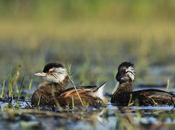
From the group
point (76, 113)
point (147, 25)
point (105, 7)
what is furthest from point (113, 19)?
point (76, 113)

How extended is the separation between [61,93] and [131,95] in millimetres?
1178

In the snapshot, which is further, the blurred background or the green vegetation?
the blurred background

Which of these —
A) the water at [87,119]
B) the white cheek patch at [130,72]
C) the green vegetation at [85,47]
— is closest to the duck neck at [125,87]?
the white cheek patch at [130,72]

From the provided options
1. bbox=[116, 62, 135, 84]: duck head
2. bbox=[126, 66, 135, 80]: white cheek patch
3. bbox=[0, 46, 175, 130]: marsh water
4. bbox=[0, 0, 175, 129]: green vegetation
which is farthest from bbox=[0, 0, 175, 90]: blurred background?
bbox=[0, 46, 175, 130]: marsh water

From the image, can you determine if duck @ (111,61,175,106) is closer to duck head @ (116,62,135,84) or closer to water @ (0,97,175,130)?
duck head @ (116,62,135,84)

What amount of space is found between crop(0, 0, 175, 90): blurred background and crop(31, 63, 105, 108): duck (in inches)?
72.7

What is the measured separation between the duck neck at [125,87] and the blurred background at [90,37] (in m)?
1.41

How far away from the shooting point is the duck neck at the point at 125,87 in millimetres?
13975

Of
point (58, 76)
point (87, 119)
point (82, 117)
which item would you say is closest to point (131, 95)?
point (58, 76)

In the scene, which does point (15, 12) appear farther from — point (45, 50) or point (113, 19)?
point (45, 50)

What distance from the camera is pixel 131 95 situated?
43.1 feet

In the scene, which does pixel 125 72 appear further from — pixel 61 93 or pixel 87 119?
pixel 87 119

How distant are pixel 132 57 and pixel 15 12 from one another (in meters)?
10.8

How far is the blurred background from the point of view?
62.0 feet
